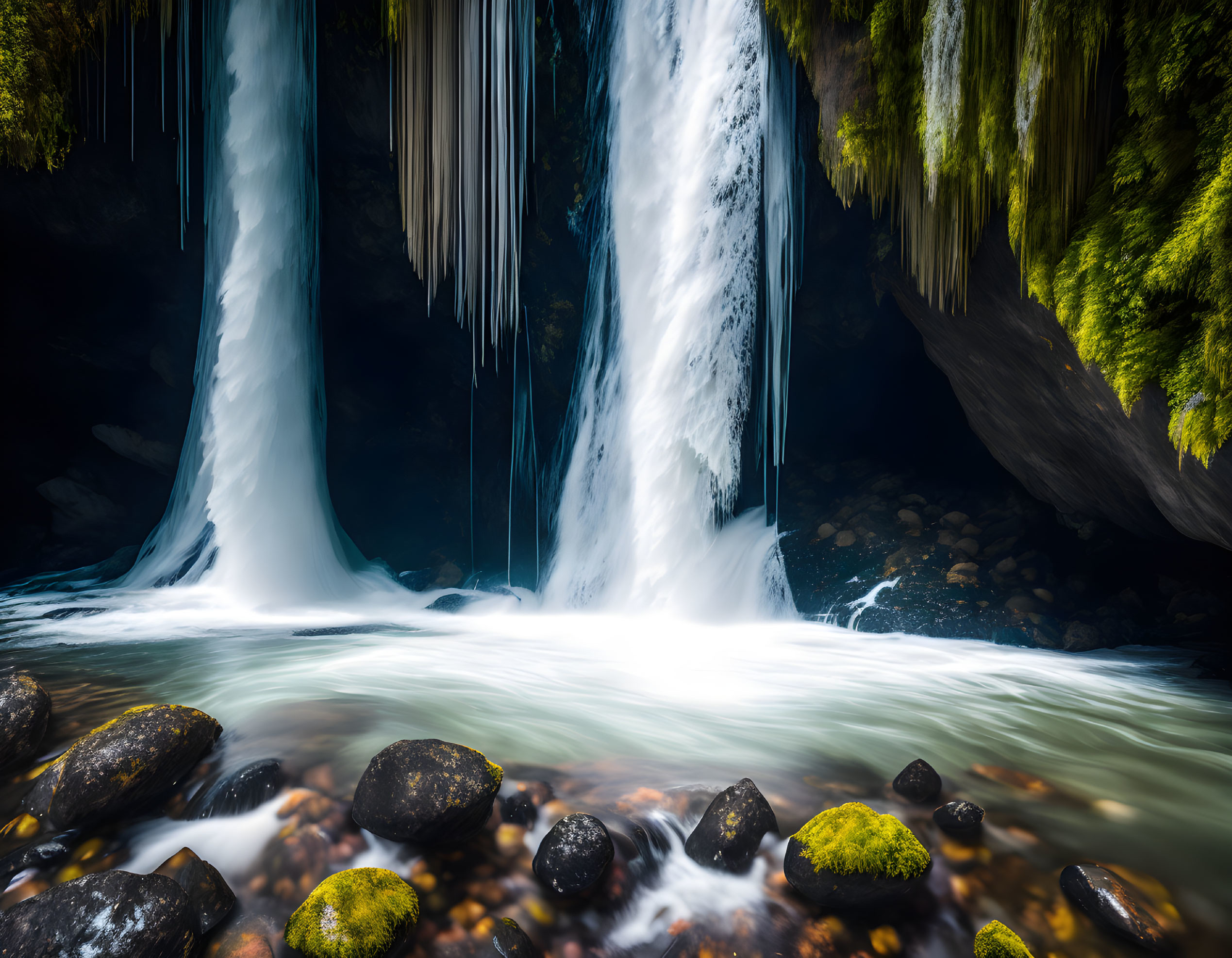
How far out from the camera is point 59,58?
7.30 meters

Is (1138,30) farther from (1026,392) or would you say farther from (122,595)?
(122,595)

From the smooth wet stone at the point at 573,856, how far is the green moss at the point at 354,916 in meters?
0.47

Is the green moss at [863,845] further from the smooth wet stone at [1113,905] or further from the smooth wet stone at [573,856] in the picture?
the smooth wet stone at [573,856]

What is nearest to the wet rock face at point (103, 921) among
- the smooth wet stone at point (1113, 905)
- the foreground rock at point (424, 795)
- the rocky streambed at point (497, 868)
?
the rocky streambed at point (497, 868)

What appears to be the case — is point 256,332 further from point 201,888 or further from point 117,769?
point 201,888

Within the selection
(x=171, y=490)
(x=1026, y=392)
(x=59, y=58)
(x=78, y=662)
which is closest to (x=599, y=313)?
(x=1026, y=392)

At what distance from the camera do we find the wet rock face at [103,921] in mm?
1832

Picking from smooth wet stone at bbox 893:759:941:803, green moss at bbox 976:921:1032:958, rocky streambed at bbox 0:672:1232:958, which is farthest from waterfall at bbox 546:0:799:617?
green moss at bbox 976:921:1032:958

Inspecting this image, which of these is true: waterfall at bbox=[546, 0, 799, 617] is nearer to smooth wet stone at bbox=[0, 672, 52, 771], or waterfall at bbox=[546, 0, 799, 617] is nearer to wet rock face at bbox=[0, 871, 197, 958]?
smooth wet stone at bbox=[0, 672, 52, 771]

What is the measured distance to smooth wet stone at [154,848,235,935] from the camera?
2.08 meters

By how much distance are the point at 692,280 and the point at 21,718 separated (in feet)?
25.8

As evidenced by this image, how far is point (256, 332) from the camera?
10031mm

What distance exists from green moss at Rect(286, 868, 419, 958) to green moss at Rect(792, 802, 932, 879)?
1.49 metres

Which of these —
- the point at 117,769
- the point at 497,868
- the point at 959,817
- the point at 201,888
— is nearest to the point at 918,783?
the point at 959,817
